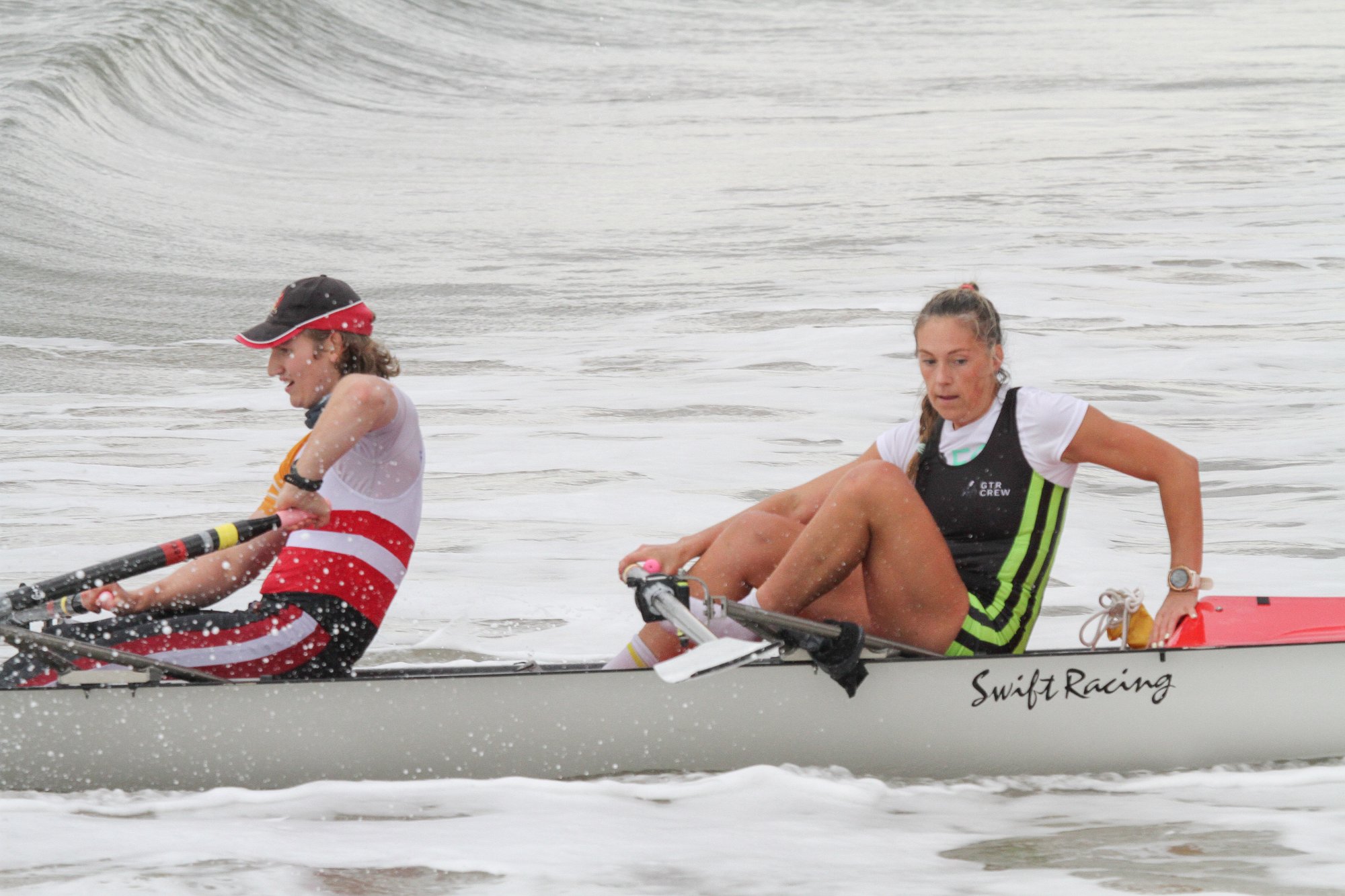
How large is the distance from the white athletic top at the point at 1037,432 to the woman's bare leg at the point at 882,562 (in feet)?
0.34

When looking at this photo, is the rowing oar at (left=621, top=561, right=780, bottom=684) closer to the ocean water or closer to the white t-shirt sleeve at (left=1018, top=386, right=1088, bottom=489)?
the ocean water

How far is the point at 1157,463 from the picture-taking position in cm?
350

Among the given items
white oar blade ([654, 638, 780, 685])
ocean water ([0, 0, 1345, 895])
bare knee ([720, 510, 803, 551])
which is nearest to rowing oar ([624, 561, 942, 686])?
white oar blade ([654, 638, 780, 685])

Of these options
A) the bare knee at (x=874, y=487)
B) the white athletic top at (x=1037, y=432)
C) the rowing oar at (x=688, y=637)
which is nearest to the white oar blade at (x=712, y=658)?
the rowing oar at (x=688, y=637)

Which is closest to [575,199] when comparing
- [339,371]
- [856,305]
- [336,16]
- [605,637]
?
[856,305]

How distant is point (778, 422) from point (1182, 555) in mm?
5505

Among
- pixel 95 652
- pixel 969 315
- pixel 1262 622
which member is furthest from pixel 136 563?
pixel 1262 622

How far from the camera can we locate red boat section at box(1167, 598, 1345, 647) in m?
3.86

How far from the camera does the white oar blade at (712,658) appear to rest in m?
3.37

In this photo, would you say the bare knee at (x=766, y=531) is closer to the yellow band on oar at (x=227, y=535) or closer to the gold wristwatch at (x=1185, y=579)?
the gold wristwatch at (x=1185, y=579)

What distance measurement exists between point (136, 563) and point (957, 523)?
183 centimetres

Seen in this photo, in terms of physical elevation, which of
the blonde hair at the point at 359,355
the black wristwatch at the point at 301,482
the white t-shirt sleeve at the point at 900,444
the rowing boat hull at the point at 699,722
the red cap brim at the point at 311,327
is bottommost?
the rowing boat hull at the point at 699,722

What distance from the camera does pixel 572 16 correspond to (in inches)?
1251

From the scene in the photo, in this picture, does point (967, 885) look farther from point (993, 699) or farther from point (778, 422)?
point (778, 422)
